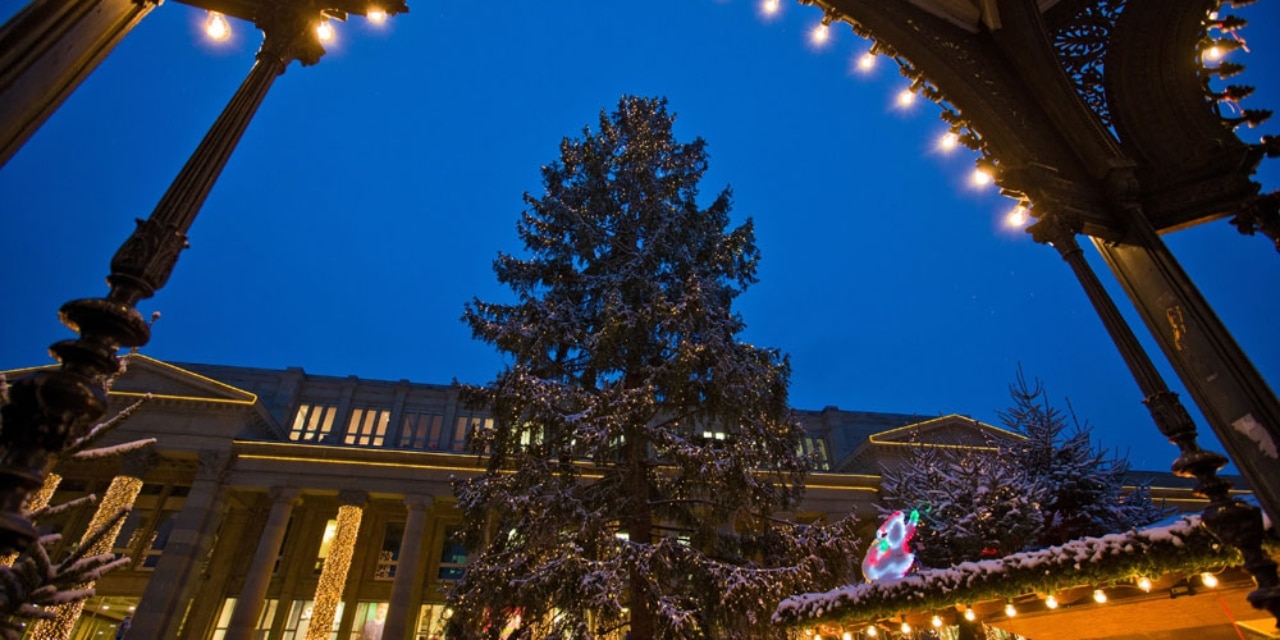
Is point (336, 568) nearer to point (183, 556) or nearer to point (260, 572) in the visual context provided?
point (260, 572)

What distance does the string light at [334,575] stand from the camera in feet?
66.7

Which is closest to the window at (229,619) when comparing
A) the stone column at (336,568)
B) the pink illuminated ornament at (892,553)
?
the stone column at (336,568)

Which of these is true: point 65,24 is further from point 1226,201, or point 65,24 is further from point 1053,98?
point 1226,201

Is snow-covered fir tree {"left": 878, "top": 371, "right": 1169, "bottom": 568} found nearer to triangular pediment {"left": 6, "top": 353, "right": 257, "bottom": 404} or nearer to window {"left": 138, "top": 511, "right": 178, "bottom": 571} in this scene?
triangular pediment {"left": 6, "top": 353, "right": 257, "bottom": 404}

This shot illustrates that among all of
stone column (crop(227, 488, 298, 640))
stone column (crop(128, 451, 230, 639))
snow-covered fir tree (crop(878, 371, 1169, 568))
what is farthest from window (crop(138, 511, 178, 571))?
snow-covered fir tree (crop(878, 371, 1169, 568))

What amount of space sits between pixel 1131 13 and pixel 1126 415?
188782 mm

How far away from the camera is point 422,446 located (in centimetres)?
3231

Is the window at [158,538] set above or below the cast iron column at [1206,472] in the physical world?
above

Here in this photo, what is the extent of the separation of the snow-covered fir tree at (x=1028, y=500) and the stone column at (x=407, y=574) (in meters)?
19.6

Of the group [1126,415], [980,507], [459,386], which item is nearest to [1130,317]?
[980,507]

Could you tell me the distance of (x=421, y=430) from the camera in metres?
33.1

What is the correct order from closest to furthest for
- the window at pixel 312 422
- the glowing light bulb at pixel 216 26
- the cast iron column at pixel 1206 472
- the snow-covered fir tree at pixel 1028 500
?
the cast iron column at pixel 1206 472 < the glowing light bulb at pixel 216 26 < the snow-covered fir tree at pixel 1028 500 < the window at pixel 312 422

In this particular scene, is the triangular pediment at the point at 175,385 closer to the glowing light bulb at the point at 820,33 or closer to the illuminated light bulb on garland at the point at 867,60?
the glowing light bulb at the point at 820,33

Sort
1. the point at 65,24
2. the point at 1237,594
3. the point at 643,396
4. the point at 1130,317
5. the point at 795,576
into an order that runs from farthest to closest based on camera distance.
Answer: the point at 1130,317 < the point at 643,396 < the point at 795,576 < the point at 1237,594 < the point at 65,24
